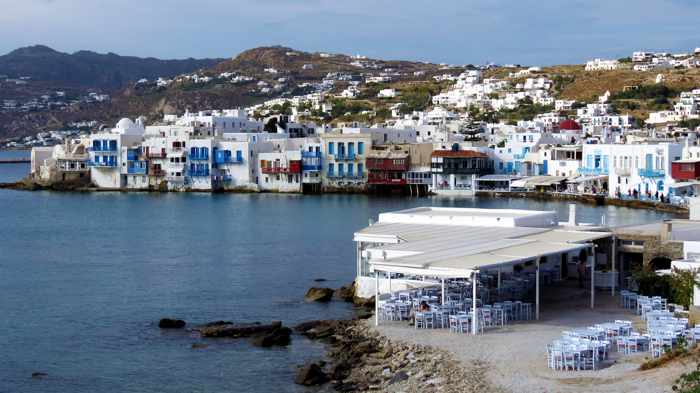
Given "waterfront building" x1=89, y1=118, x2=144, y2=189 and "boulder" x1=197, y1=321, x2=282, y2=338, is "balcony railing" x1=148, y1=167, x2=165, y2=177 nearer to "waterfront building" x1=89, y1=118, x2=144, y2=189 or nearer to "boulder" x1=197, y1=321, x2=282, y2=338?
"waterfront building" x1=89, y1=118, x2=144, y2=189

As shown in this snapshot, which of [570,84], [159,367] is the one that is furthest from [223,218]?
[570,84]

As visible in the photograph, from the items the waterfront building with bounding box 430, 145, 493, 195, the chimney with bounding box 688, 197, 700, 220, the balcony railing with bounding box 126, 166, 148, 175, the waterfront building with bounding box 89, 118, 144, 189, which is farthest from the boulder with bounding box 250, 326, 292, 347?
the waterfront building with bounding box 89, 118, 144, 189

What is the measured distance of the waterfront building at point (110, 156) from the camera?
79750 mm

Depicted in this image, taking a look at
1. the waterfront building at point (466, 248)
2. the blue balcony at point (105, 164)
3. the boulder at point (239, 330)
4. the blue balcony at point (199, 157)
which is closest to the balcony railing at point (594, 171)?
the blue balcony at point (199, 157)

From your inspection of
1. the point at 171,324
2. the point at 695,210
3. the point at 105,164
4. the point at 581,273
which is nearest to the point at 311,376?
the point at 171,324

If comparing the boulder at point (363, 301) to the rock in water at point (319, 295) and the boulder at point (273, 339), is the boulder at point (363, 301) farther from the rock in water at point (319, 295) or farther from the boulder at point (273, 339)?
the boulder at point (273, 339)

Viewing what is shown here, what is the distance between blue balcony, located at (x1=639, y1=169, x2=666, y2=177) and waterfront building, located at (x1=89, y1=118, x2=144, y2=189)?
3623 centimetres

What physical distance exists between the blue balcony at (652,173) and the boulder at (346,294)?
34.3 m

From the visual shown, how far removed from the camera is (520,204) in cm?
6081

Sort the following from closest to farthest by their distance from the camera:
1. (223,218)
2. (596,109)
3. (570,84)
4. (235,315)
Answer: (235,315) < (223,218) < (596,109) < (570,84)

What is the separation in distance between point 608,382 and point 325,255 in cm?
2376

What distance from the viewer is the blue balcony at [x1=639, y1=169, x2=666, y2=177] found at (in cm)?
6078

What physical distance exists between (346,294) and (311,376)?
934 centimetres

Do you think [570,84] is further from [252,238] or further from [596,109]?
[252,238]
